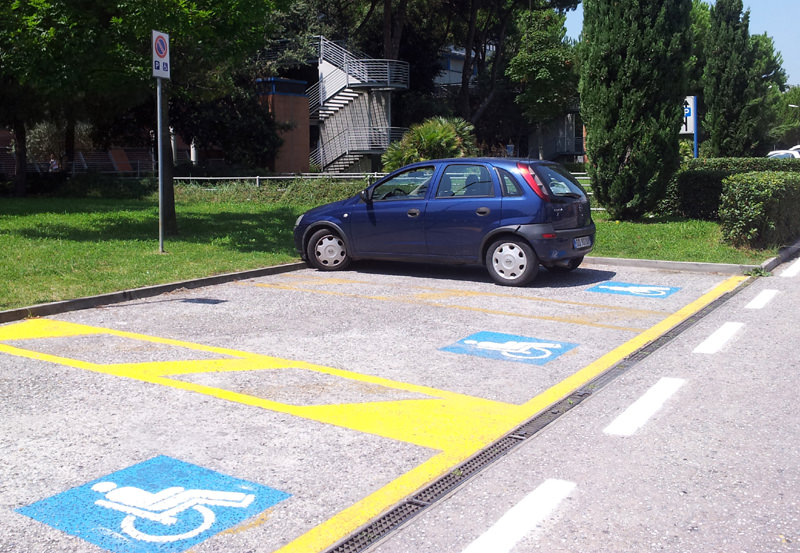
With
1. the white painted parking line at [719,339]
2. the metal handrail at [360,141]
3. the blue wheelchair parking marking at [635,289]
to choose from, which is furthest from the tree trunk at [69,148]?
the white painted parking line at [719,339]

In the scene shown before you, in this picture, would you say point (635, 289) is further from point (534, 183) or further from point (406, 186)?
point (406, 186)

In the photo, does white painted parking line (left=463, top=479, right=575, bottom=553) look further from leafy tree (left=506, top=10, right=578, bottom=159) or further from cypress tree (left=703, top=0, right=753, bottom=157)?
leafy tree (left=506, top=10, right=578, bottom=159)

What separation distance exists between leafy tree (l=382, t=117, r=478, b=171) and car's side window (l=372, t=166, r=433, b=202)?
36.3 ft

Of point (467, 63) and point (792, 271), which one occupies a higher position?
point (467, 63)

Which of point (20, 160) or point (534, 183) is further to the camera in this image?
point (20, 160)

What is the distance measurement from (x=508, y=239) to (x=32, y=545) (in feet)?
24.9

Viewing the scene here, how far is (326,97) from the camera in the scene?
40.3 m

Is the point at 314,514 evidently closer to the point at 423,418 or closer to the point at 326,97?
the point at 423,418

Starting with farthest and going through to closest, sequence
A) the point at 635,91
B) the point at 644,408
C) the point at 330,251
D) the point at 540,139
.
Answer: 1. the point at 540,139
2. the point at 635,91
3. the point at 330,251
4. the point at 644,408

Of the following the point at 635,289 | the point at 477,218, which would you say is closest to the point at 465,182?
the point at 477,218

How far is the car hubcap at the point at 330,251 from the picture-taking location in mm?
11586

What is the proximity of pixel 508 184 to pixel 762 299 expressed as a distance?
131 inches

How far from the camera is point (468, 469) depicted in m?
4.18

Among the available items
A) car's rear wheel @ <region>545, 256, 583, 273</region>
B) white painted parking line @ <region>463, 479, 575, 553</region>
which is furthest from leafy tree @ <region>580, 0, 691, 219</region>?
white painted parking line @ <region>463, 479, 575, 553</region>
